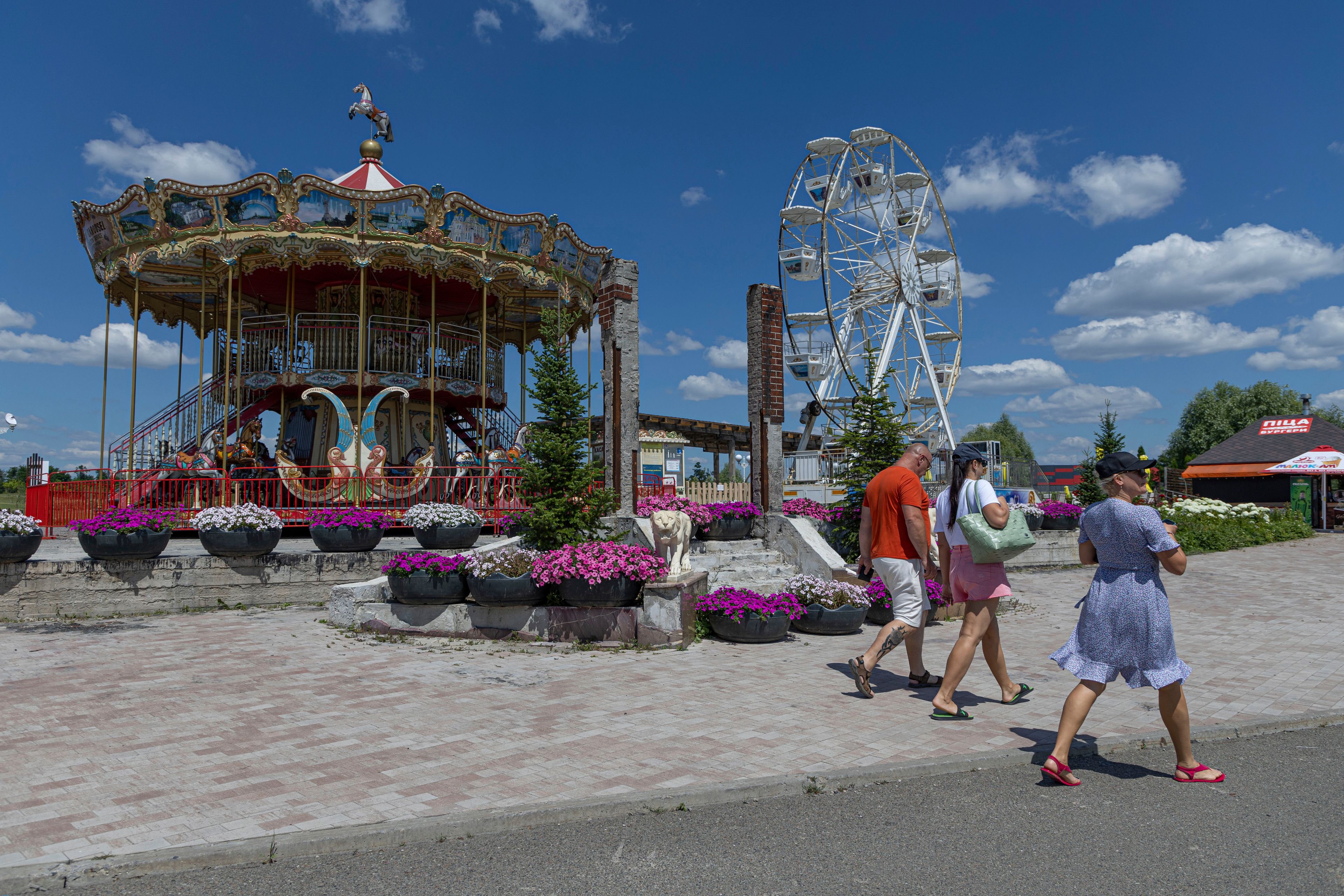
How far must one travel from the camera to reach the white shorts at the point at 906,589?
577cm

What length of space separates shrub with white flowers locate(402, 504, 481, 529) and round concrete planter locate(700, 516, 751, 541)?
3268 millimetres

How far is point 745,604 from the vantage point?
25.8 feet

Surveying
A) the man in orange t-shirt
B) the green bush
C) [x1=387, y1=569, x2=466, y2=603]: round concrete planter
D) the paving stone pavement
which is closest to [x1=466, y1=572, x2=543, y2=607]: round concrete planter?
[x1=387, y1=569, x2=466, y2=603]: round concrete planter

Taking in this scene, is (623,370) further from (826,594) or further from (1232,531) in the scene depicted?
(1232,531)

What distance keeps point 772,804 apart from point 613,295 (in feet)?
26.0

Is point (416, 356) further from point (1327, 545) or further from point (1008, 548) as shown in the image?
point (1327, 545)

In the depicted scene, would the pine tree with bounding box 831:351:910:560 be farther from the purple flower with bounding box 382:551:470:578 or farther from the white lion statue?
the purple flower with bounding box 382:551:470:578

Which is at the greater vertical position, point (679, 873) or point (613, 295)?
point (613, 295)

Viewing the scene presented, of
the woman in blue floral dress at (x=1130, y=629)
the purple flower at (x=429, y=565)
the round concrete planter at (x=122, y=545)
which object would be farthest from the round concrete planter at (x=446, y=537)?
the woman in blue floral dress at (x=1130, y=629)

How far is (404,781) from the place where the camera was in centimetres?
403

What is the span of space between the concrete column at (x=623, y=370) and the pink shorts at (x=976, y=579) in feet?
19.3

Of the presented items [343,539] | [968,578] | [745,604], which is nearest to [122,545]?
[343,539]

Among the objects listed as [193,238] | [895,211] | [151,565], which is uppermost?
[895,211]

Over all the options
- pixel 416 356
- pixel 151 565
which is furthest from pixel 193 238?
pixel 151 565
